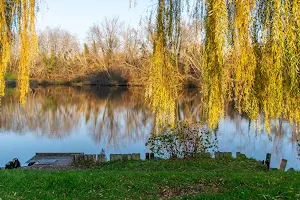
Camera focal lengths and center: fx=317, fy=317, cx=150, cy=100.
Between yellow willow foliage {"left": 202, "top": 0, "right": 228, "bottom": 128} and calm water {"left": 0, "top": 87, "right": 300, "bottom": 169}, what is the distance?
21.8 feet

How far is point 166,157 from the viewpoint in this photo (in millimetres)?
10547

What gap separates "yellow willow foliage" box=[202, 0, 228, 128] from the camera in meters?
2.95

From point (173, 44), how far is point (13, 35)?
215 centimetres

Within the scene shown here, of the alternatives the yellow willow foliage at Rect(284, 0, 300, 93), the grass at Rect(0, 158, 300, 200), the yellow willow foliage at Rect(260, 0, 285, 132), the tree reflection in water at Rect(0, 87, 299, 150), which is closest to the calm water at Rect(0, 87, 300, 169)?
the tree reflection in water at Rect(0, 87, 299, 150)

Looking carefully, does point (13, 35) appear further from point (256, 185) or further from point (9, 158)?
point (9, 158)

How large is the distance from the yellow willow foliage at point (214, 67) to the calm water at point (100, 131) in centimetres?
664

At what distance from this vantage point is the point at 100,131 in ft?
64.4

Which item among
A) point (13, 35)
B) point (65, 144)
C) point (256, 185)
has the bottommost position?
point (65, 144)

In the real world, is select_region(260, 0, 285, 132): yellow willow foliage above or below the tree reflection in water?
above

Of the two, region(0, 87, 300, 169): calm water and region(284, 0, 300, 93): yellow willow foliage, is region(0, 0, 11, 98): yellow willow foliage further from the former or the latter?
region(0, 87, 300, 169): calm water

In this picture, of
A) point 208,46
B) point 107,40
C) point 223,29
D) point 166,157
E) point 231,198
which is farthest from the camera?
point 107,40

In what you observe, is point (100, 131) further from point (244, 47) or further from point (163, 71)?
point (244, 47)

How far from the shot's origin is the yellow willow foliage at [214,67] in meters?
2.95

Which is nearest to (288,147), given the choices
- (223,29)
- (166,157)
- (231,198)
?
(166,157)
